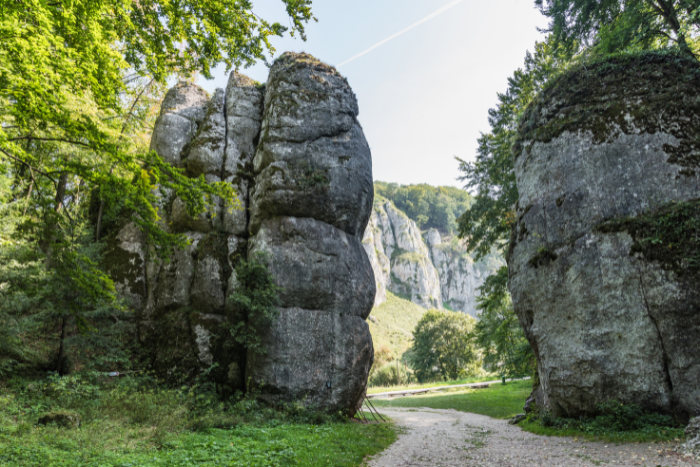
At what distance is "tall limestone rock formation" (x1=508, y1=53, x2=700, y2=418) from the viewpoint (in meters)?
9.12

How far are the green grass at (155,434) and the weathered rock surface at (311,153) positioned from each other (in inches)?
329

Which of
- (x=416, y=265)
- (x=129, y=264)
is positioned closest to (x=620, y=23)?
(x=129, y=264)

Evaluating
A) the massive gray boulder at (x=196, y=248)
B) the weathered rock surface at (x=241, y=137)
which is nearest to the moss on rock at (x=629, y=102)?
the massive gray boulder at (x=196, y=248)

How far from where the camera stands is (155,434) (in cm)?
741

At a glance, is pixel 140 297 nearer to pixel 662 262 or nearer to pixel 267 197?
pixel 267 197

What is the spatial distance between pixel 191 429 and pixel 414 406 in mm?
17315

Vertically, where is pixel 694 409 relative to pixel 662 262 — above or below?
below

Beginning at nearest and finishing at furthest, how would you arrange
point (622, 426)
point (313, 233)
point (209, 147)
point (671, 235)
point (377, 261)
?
point (622, 426) < point (671, 235) < point (313, 233) < point (209, 147) < point (377, 261)

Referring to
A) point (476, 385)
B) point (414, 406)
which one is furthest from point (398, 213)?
point (414, 406)

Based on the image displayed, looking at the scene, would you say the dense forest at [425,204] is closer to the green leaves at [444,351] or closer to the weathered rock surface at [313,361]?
the green leaves at [444,351]

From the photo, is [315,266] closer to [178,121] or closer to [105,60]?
[105,60]

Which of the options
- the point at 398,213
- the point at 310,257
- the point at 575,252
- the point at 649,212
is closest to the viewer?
the point at 649,212

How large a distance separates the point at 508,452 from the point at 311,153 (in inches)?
552

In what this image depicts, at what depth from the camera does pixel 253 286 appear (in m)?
14.2
